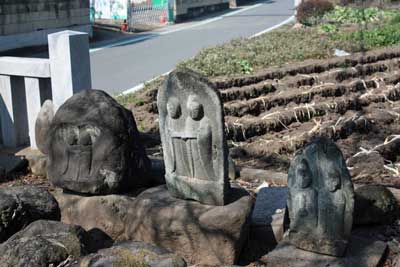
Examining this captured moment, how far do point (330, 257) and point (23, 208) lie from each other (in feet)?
7.96

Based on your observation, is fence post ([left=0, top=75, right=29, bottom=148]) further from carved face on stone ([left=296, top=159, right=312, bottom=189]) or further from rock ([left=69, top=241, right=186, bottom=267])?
carved face on stone ([left=296, top=159, right=312, bottom=189])

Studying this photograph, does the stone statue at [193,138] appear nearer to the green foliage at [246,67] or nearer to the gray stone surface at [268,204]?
the gray stone surface at [268,204]

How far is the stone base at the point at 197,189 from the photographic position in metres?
4.82

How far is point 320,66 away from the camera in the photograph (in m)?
12.5

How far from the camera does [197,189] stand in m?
4.94

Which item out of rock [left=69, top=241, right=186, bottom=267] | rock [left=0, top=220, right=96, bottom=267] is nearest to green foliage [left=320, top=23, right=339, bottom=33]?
rock [left=0, top=220, right=96, bottom=267]

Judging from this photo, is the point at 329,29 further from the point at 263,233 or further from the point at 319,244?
the point at 319,244

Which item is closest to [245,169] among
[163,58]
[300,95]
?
[300,95]

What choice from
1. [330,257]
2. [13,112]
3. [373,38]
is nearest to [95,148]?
[330,257]

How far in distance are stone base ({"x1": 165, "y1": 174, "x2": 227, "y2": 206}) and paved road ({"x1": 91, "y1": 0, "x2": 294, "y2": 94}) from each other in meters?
8.73

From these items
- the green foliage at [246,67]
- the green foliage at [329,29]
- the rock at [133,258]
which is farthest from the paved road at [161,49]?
the rock at [133,258]

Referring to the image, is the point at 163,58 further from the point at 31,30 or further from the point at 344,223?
the point at 344,223

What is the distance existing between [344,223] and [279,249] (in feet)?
1.69

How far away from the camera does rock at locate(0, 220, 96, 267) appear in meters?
4.48
